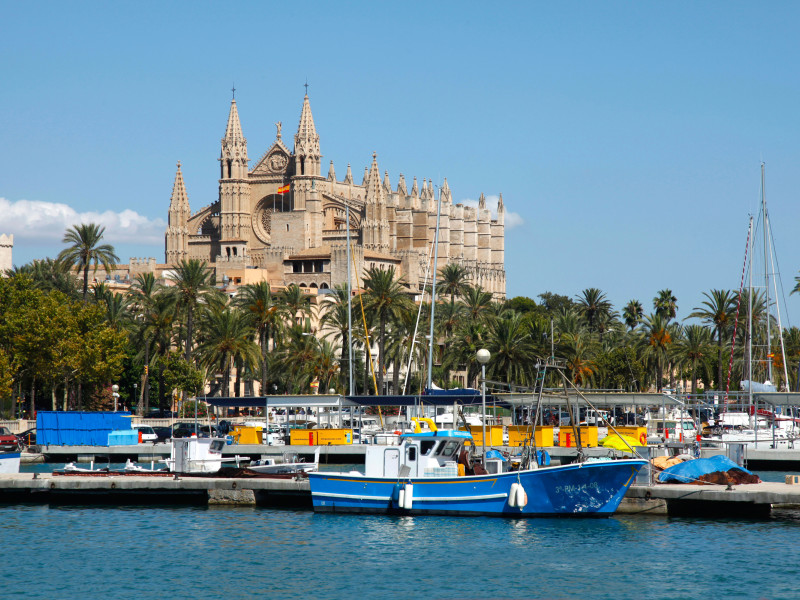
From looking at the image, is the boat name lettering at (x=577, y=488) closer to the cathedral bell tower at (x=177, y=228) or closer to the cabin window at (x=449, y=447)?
the cabin window at (x=449, y=447)

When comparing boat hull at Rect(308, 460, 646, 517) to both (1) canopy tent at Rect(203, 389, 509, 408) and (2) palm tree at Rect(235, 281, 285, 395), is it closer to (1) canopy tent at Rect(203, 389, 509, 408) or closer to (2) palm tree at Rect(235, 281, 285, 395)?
(1) canopy tent at Rect(203, 389, 509, 408)

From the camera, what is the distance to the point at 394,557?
27438 millimetres

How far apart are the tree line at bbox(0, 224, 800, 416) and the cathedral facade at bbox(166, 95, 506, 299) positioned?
38.7m

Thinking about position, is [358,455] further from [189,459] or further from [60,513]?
[60,513]

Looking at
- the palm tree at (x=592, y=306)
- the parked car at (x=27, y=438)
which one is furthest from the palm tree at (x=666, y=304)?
the parked car at (x=27, y=438)

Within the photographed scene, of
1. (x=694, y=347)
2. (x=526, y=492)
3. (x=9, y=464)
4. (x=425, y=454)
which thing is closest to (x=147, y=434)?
(x=9, y=464)

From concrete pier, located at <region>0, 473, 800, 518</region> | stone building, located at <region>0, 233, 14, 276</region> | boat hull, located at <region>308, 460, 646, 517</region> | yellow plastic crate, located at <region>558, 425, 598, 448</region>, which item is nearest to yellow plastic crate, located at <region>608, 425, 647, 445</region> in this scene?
yellow plastic crate, located at <region>558, 425, 598, 448</region>

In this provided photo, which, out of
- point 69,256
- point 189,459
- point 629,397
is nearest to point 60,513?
point 189,459

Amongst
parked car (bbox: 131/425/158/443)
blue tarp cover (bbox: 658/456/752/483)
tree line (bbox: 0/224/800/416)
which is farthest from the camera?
tree line (bbox: 0/224/800/416)

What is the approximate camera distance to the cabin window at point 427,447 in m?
31.6

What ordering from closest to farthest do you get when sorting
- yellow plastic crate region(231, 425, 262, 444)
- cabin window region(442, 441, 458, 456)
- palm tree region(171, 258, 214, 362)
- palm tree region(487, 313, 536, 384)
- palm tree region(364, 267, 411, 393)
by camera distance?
cabin window region(442, 441, 458, 456) → yellow plastic crate region(231, 425, 262, 444) → palm tree region(487, 313, 536, 384) → palm tree region(364, 267, 411, 393) → palm tree region(171, 258, 214, 362)

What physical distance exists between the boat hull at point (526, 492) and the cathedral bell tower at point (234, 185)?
108m

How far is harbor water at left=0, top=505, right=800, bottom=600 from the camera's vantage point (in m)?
24.7

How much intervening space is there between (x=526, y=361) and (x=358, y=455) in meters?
21.8
